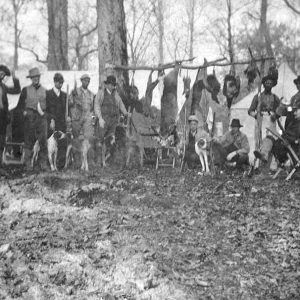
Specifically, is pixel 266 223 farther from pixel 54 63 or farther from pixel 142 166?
pixel 54 63

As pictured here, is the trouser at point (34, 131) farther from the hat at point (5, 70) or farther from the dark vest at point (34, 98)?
the hat at point (5, 70)

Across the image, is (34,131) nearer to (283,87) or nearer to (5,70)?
(5,70)

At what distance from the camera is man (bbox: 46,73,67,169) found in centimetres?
1191

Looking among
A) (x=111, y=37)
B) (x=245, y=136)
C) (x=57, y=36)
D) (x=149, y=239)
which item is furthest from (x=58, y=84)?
(x=57, y=36)

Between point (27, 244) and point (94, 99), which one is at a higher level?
point (94, 99)

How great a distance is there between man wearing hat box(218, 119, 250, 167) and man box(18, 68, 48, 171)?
164 inches

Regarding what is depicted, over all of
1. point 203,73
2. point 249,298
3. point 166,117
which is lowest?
point 249,298

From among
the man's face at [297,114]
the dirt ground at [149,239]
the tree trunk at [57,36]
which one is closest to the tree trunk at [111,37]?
the dirt ground at [149,239]

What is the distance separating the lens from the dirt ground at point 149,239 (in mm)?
5422

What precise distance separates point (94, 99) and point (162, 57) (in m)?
21.5

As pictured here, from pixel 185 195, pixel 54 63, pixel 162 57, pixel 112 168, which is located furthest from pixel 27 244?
pixel 162 57

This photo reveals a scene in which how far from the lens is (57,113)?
11.9m

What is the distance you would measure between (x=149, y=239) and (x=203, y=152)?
4912mm

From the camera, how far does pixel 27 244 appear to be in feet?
21.3
